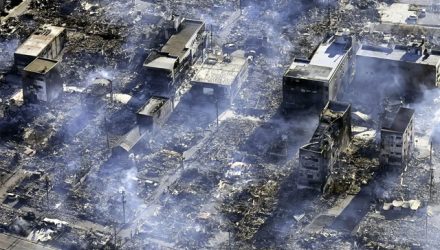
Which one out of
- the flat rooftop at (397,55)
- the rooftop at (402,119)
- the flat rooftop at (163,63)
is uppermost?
the flat rooftop at (397,55)

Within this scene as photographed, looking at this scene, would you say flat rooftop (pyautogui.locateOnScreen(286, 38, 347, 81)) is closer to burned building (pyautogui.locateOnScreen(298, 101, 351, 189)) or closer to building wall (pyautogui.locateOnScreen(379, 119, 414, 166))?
burned building (pyautogui.locateOnScreen(298, 101, 351, 189))

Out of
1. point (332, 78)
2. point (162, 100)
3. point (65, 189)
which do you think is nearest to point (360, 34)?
point (332, 78)

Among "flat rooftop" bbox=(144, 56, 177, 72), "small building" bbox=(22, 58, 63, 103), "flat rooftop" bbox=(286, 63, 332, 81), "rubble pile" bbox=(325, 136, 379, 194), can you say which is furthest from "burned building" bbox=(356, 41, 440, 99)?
"small building" bbox=(22, 58, 63, 103)

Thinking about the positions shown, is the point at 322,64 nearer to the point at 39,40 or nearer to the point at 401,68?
the point at 401,68

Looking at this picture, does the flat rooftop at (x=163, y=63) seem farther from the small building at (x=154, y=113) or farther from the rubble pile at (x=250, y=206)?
the rubble pile at (x=250, y=206)

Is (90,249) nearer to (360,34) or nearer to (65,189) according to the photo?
(65,189)

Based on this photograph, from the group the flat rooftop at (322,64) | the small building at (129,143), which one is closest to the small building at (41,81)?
the small building at (129,143)
